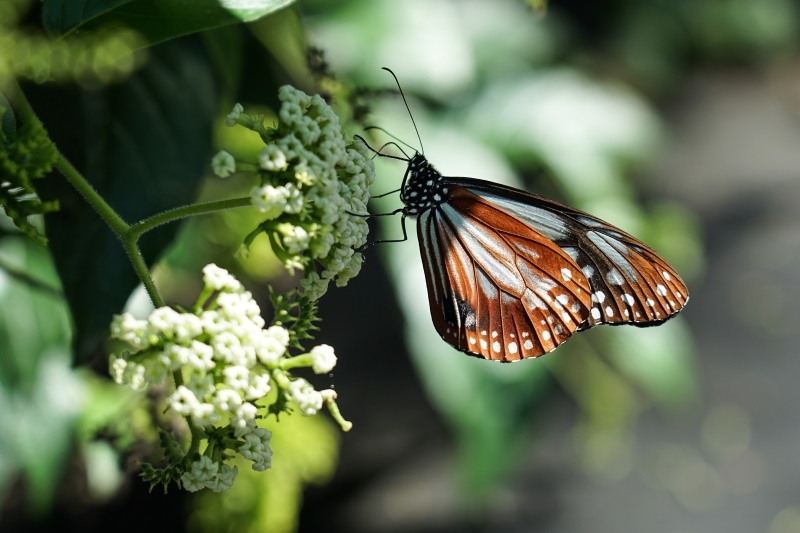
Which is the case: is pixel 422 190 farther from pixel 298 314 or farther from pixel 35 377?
pixel 35 377

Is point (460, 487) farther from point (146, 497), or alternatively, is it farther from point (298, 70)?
point (298, 70)

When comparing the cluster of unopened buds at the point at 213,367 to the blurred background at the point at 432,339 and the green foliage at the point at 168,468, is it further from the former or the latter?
the blurred background at the point at 432,339

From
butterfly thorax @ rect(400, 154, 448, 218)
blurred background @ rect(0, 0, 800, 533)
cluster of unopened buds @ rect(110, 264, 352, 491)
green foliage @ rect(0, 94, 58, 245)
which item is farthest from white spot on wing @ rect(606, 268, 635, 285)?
green foliage @ rect(0, 94, 58, 245)

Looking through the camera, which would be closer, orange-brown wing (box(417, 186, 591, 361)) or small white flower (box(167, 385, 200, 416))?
small white flower (box(167, 385, 200, 416))

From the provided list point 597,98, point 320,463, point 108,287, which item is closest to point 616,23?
point 597,98

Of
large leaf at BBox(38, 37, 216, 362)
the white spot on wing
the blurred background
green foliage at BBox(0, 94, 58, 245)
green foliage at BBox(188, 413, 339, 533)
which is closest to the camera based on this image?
green foliage at BBox(0, 94, 58, 245)

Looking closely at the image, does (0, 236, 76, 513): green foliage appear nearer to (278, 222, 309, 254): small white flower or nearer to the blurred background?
the blurred background

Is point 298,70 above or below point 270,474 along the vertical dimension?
above

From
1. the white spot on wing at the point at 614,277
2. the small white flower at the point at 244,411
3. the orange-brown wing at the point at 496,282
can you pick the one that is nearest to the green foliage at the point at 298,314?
the small white flower at the point at 244,411
